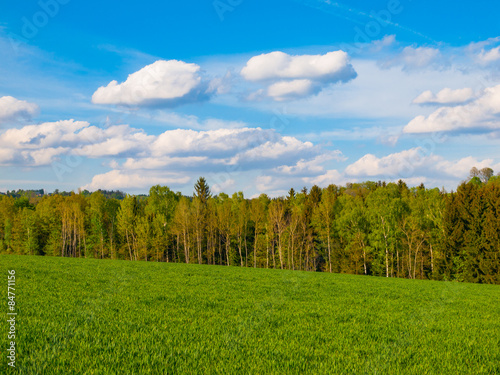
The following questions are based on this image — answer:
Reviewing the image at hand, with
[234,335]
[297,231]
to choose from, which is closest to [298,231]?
[297,231]

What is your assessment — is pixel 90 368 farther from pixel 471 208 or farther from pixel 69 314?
pixel 471 208

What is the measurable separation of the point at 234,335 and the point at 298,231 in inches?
2559

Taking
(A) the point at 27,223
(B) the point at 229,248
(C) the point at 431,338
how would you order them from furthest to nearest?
(A) the point at 27,223, (B) the point at 229,248, (C) the point at 431,338

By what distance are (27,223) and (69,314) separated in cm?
8766

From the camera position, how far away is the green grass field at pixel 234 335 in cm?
837

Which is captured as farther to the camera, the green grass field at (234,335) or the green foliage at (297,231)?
the green foliage at (297,231)

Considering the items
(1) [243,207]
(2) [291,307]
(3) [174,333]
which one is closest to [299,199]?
(1) [243,207]

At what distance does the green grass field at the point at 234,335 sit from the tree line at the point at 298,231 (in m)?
42.8

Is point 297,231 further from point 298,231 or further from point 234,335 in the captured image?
point 234,335

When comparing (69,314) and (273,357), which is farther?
(69,314)

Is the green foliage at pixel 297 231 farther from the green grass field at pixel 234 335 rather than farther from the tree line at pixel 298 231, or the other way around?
the green grass field at pixel 234 335

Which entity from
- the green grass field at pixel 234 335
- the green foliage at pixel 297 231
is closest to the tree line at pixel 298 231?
the green foliage at pixel 297 231

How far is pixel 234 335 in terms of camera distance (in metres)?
11.0

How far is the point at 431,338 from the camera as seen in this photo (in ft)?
39.5
